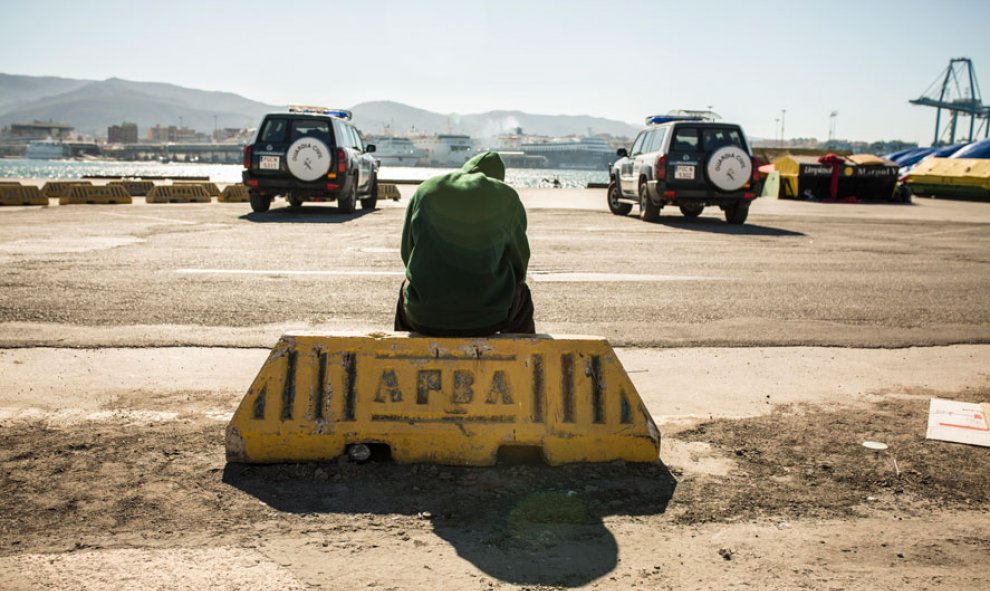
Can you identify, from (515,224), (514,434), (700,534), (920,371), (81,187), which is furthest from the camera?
(81,187)

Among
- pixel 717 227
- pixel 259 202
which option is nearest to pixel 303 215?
pixel 259 202

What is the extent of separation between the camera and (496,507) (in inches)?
117

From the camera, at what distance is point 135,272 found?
8.09m

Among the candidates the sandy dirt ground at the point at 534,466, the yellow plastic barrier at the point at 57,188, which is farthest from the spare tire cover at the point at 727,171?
the yellow plastic barrier at the point at 57,188

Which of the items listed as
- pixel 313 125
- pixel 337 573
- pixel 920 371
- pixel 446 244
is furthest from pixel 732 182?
pixel 337 573

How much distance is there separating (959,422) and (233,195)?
60.6 ft

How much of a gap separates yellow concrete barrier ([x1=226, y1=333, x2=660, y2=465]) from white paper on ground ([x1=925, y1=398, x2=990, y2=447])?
1.53 meters

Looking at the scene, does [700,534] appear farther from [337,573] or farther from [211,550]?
[211,550]

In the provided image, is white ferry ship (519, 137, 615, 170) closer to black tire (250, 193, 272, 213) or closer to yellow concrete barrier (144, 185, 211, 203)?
yellow concrete barrier (144, 185, 211, 203)

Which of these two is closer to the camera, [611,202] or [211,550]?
[211,550]

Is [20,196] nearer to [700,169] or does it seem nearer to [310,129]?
[310,129]

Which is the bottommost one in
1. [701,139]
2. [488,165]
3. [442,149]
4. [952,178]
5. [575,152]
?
[488,165]

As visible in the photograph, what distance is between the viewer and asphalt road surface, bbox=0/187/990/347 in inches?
234

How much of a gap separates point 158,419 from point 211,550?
1.52 metres
